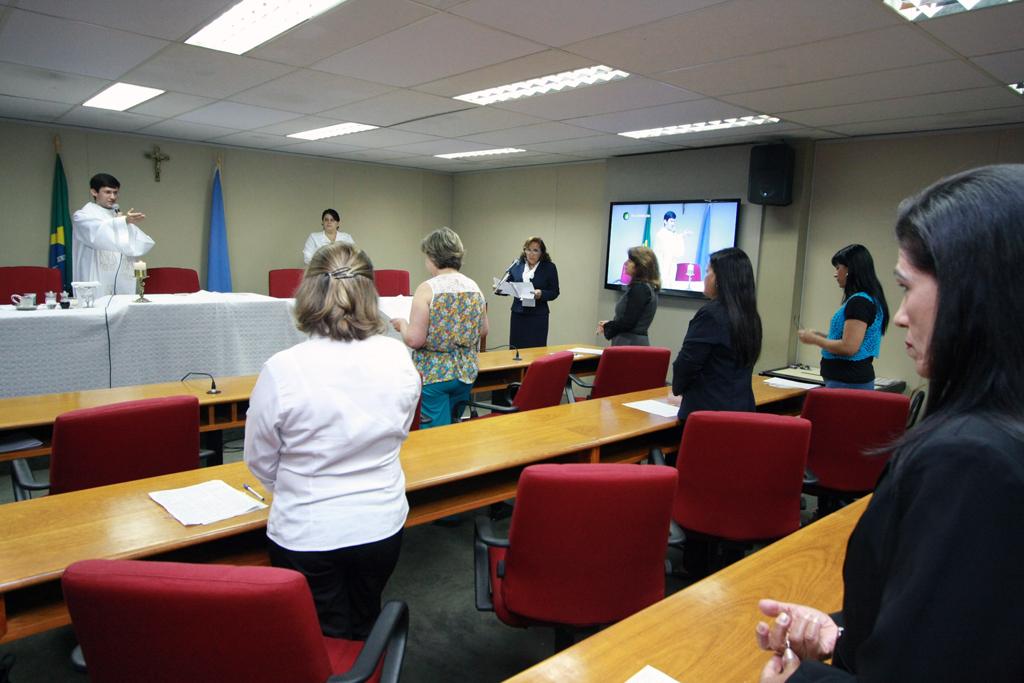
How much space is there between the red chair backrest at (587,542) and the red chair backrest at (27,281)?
17.4ft

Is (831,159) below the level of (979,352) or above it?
above

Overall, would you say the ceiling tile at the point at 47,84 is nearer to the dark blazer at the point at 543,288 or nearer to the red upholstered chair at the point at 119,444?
the red upholstered chair at the point at 119,444

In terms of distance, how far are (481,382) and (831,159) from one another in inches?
157

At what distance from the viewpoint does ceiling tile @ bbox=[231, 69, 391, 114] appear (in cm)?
422

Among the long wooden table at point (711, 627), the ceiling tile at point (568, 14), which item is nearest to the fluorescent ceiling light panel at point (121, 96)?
the ceiling tile at point (568, 14)

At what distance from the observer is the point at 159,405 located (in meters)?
2.25

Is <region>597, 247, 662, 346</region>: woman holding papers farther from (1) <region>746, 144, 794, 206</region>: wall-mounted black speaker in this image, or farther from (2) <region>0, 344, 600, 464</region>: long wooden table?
(2) <region>0, 344, 600, 464</region>: long wooden table

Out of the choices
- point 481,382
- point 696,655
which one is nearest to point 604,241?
point 481,382

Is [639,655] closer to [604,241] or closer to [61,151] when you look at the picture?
[604,241]

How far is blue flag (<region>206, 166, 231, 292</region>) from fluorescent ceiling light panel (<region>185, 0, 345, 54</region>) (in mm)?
4210

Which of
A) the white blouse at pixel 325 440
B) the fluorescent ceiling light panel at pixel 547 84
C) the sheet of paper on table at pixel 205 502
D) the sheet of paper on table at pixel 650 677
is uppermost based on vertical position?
the fluorescent ceiling light panel at pixel 547 84

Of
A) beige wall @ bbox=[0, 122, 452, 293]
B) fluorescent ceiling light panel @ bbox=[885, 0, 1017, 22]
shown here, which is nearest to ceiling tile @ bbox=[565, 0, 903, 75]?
fluorescent ceiling light panel @ bbox=[885, 0, 1017, 22]

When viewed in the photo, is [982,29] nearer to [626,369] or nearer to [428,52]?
[626,369]

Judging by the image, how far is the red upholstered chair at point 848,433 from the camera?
2725mm
